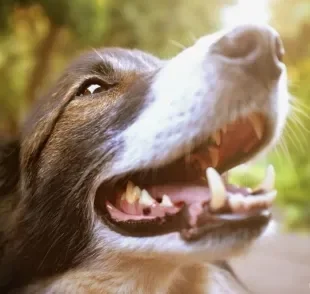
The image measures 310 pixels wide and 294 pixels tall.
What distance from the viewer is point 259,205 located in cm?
103

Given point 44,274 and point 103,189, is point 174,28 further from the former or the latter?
point 44,274

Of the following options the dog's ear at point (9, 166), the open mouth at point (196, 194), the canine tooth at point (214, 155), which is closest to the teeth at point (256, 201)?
the open mouth at point (196, 194)

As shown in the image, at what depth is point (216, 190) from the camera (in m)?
1.00

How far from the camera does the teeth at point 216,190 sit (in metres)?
1.00

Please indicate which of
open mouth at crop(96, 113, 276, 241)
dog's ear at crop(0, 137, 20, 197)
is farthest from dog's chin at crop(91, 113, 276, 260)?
dog's ear at crop(0, 137, 20, 197)

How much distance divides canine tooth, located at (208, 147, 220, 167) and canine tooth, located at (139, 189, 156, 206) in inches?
6.0

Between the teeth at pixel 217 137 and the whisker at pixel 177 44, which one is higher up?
the whisker at pixel 177 44

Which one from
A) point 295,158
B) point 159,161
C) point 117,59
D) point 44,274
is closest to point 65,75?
point 117,59

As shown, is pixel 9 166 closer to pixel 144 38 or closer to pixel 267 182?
pixel 144 38

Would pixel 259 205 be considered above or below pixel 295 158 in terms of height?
below

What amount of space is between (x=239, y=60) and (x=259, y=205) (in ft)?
0.97

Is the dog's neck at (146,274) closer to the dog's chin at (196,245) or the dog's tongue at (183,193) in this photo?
the dog's chin at (196,245)

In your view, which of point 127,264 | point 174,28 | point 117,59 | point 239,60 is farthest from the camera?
point 174,28

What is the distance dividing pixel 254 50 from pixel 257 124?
15 cm
